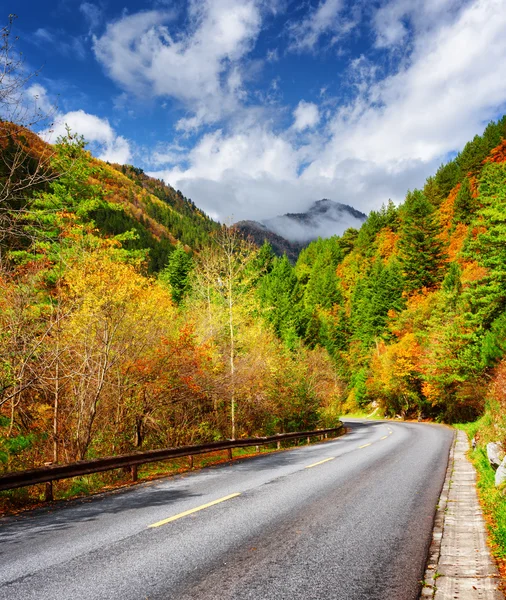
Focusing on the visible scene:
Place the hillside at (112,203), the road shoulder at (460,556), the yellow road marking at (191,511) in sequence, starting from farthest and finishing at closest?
the hillside at (112,203), the yellow road marking at (191,511), the road shoulder at (460,556)

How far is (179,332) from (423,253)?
1901 inches

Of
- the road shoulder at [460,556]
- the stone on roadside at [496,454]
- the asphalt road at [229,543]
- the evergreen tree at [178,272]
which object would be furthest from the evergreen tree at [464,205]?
the road shoulder at [460,556]

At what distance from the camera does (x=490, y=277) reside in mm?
27047

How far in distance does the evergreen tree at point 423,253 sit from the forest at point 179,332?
0.23m

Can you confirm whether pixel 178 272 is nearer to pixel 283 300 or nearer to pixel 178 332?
pixel 283 300

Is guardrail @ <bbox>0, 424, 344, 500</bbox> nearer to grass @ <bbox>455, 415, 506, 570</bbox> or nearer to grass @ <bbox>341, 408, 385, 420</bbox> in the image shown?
grass @ <bbox>455, 415, 506, 570</bbox>

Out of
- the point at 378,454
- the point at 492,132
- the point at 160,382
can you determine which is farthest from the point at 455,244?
the point at 160,382

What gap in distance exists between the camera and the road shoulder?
12.5 feet

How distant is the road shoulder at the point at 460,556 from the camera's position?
151 inches

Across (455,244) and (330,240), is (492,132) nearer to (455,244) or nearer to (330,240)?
(455,244)

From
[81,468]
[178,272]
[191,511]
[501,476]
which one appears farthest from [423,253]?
[191,511]

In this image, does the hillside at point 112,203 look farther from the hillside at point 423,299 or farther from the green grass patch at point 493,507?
the hillside at point 423,299

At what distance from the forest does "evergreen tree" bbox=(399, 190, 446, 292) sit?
227 mm

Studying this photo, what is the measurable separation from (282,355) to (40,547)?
2051 cm
